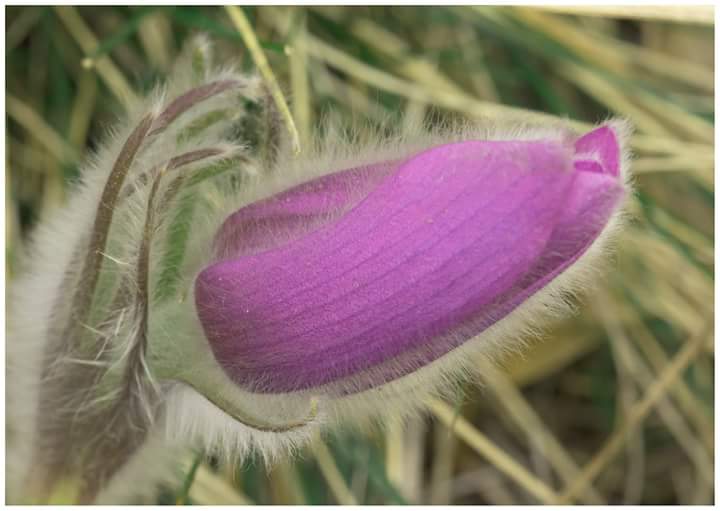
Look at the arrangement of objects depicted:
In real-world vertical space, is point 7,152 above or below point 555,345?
above

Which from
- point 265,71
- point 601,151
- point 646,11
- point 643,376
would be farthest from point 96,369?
point 643,376

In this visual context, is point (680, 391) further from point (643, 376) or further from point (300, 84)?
point (300, 84)

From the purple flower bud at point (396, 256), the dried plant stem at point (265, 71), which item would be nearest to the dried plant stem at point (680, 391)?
the dried plant stem at point (265, 71)

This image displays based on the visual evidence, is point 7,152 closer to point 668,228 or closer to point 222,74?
point 222,74

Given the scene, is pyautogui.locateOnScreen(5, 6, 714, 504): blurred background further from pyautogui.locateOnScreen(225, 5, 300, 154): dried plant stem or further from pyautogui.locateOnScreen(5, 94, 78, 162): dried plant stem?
pyautogui.locateOnScreen(225, 5, 300, 154): dried plant stem

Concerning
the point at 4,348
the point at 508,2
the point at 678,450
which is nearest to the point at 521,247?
the point at 4,348

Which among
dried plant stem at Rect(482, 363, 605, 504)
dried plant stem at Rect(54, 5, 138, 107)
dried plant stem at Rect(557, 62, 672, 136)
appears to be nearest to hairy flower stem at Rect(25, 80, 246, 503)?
dried plant stem at Rect(54, 5, 138, 107)
